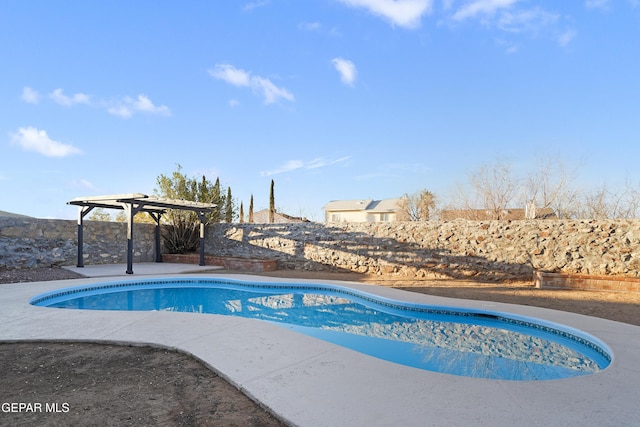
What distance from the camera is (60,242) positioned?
36.5ft

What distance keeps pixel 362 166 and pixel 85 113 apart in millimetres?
13339

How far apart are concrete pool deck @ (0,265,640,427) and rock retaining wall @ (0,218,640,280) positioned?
4729 mm

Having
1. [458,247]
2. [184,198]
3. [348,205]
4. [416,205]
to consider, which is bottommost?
[458,247]

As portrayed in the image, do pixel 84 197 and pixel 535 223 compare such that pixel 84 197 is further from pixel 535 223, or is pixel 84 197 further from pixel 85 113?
pixel 535 223

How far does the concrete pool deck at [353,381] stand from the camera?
2393mm

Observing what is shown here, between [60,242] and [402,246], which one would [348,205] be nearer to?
[402,246]

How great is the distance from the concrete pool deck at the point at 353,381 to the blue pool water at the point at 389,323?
1.58 feet

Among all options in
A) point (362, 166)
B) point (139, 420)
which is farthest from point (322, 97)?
point (139, 420)

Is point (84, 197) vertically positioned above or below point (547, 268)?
above

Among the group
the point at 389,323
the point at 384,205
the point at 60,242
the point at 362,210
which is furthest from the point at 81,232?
the point at 384,205

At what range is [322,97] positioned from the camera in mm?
13398

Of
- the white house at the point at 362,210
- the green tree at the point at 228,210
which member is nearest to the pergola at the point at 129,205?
the green tree at the point at 228,210

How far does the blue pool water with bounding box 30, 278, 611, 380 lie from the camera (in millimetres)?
3920

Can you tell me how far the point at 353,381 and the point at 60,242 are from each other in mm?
11788
